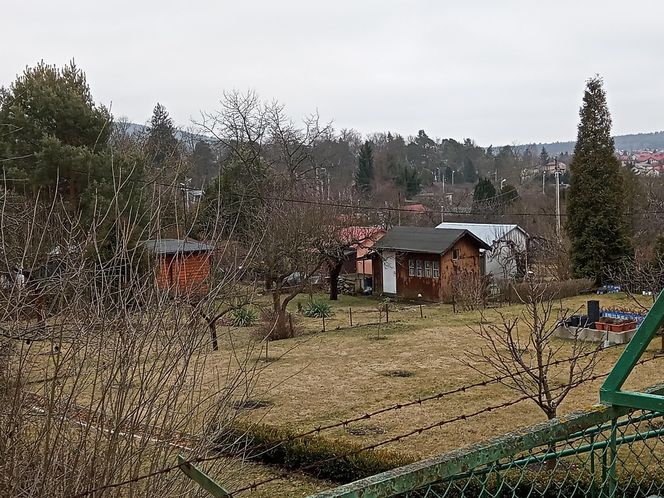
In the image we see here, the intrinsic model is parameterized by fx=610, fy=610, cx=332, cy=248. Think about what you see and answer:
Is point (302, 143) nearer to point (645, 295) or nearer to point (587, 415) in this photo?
point (645, 295)

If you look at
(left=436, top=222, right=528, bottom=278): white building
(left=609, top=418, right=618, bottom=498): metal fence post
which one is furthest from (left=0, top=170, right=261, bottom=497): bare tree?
(left=436, top=222, right=528, bottom=278): white building

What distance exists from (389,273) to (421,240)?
75.7 inches

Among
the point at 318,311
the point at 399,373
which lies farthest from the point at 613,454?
the point at 318,311

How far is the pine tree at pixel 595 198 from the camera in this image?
69.8ft

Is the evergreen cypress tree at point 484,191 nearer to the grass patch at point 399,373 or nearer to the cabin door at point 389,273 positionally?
the cabin door at point 389,273

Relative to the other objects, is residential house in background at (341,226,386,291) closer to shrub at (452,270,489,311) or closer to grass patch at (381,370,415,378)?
shrub at (452,270,489,311)

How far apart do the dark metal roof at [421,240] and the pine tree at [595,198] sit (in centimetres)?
349

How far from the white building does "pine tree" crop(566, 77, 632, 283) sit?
2.64 meters

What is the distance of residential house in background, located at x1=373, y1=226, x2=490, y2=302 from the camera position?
21578mm

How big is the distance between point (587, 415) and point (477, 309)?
1722cm

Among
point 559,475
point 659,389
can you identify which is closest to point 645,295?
point 559,475

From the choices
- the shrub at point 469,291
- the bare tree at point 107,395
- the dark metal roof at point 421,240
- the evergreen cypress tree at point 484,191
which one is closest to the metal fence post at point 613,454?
the bare tree at point 107,395

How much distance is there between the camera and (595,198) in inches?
844

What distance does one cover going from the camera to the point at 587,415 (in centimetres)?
182
